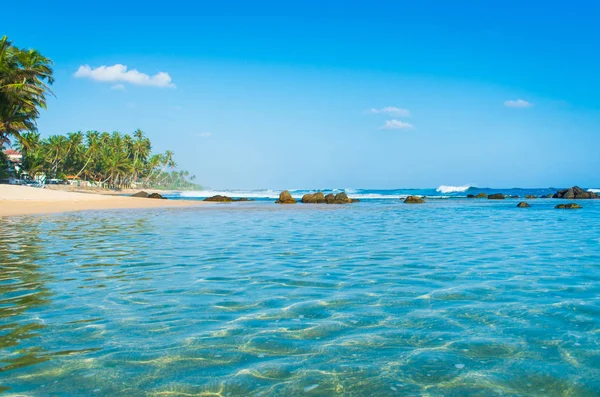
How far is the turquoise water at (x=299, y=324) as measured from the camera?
12.4 ft

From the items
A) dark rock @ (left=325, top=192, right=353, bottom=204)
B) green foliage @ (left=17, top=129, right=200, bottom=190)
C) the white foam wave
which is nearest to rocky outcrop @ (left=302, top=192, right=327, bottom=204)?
dark rock @ (left=325, top=192, right=353, bottom=204)

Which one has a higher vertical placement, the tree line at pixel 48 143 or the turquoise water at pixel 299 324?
the tree line at pixel 48 143

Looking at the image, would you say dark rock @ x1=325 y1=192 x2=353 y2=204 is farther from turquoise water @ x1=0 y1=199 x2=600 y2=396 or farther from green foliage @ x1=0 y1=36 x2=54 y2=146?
turquoise water @ x1=0 y1=199 x2=600 y2=396

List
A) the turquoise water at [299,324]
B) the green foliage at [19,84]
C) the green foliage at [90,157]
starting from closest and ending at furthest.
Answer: the turquoise water at [299,324]
the green foliage at [19,84]
the green foliage at [90,157]

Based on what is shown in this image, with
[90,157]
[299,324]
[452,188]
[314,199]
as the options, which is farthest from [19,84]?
[452,188]

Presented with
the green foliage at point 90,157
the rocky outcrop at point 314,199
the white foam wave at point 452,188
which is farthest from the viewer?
the white foam wave at point 452,188

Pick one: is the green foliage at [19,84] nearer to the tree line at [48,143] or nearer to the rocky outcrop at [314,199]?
the tree line at [48,143]

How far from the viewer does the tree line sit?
38719mm

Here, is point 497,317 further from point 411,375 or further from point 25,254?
point 25,254

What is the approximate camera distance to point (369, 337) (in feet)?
15.9

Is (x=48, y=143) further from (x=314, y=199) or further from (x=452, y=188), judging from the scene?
(x=452, y=188)

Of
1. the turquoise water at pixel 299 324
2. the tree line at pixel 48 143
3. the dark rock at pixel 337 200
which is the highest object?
the tree line at pixel 48 143

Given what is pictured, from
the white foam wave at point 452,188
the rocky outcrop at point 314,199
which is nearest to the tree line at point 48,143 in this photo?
the rocky outcrop at point 314,199

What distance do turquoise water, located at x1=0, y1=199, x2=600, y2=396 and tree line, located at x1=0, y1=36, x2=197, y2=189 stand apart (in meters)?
35.0
